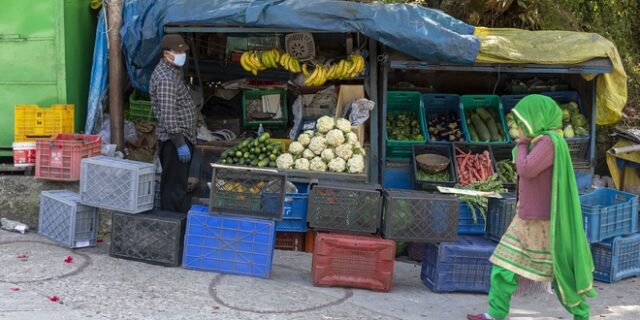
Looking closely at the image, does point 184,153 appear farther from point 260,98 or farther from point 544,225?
point 544,225

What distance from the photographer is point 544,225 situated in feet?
16.8

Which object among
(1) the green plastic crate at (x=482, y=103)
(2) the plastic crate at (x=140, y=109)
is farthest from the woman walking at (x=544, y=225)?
(2) the plastic crate at (x=140, y=109)

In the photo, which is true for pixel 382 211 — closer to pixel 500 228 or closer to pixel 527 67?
pixel 500 228

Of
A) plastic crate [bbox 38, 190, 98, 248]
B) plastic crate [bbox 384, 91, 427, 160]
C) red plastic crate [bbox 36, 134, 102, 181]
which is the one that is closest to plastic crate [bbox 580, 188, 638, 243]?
plastic crate [bbox 384, 91, 427, 160]

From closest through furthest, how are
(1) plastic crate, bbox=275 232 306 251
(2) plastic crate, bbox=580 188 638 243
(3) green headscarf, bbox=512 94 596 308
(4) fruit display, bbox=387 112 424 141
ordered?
(3) green headscarf, bbox=512 94 596 308 → (2) plastic crate, bbox=580 188 638 243 → (1) plastic crate, bbox=275 232 306 251 → (4) fruit display, bbox=387 112 424 141

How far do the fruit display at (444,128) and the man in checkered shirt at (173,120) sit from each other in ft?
9.25

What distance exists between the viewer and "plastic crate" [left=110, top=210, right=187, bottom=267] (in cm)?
659

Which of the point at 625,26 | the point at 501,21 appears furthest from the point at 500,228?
the point at 625,26

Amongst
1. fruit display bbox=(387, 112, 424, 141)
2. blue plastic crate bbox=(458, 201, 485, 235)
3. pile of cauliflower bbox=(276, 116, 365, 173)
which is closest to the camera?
blue plastic crate bbox=(458, 201, 485, 235)

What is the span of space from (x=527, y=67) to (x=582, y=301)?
3.66 m

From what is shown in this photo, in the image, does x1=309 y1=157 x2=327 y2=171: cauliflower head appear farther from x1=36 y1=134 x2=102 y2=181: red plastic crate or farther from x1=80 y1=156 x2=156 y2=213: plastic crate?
x1=36 y1=134 x2=102 y2=181: red plastic crate

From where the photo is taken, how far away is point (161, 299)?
19.1ft

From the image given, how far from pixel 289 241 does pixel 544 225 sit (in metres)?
3.18

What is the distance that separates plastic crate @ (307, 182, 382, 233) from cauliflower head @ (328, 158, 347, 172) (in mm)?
1156
